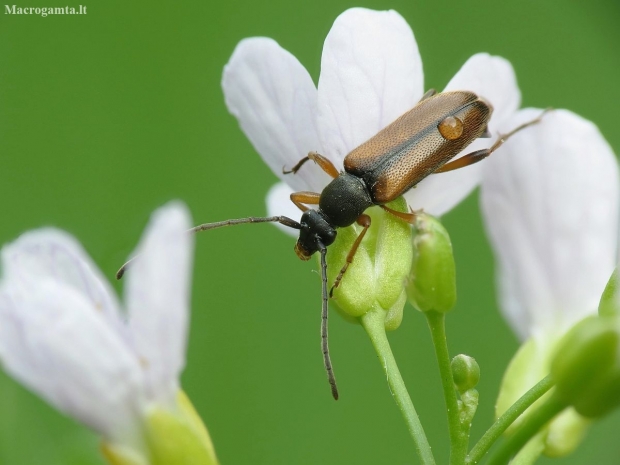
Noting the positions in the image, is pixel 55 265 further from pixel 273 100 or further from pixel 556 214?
pixel 556 214

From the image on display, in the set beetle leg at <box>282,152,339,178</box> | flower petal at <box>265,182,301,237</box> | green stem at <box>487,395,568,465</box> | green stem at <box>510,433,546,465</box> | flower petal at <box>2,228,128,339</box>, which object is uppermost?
beetle leg at <box>282,152,339,178</box>

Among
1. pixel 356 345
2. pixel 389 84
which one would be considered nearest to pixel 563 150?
pixel 389 84

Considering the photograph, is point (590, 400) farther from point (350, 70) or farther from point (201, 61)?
point (201, 61)

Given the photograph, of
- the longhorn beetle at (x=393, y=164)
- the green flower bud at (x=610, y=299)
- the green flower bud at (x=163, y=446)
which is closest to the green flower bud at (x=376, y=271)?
the longhorn beetle at (x=393, y=164)

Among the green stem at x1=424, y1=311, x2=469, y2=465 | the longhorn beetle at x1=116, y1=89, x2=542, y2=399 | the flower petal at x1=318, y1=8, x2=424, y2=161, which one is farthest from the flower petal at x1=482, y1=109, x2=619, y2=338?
the green stem at x1=424, y1=311, x2=469, y2=465

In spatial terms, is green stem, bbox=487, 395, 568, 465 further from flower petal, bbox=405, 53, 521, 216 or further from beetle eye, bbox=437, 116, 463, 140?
beetle eye, bbox=437, 116, 463, 140

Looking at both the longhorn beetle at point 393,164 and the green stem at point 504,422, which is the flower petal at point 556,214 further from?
the green stem at point 504,422

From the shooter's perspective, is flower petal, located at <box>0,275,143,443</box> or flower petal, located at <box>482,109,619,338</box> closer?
flower petal, located at <box>0,275,143,443</box>
